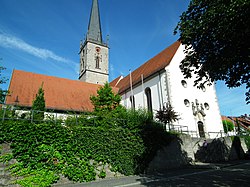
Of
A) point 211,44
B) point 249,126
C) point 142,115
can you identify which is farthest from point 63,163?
point 249,126

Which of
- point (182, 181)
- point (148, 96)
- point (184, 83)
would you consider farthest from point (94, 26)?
point (182, 181)

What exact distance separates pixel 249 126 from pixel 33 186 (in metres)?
49.9

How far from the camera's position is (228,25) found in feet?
20.2

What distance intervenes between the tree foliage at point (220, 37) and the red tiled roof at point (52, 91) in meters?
16.1

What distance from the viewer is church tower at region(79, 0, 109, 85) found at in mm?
36812

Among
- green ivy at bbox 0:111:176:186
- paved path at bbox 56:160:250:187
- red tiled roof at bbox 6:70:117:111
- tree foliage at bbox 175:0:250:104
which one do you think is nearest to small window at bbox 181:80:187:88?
green ivy at bbox 0:111:176:186

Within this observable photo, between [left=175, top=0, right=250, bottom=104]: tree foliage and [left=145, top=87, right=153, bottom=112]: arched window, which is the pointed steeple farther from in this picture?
[left=175, top=0, right=250, bottom=104]: tree foliage

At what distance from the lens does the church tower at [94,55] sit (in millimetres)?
36812

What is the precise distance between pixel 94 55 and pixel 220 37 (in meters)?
34.2

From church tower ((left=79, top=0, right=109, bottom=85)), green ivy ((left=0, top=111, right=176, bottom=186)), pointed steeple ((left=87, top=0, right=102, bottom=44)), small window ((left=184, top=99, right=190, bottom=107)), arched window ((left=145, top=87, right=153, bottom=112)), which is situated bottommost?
green ivy ((left=0, top=111, right=176, bottom=186))

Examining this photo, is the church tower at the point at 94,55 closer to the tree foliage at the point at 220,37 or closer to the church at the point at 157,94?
the church at the point at 157,94

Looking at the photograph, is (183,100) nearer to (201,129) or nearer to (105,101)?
(201,129)

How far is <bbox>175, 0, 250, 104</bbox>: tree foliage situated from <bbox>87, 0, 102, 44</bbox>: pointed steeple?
3458 centimetres

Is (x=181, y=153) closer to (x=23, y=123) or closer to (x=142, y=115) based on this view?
(x=142, y=115)
